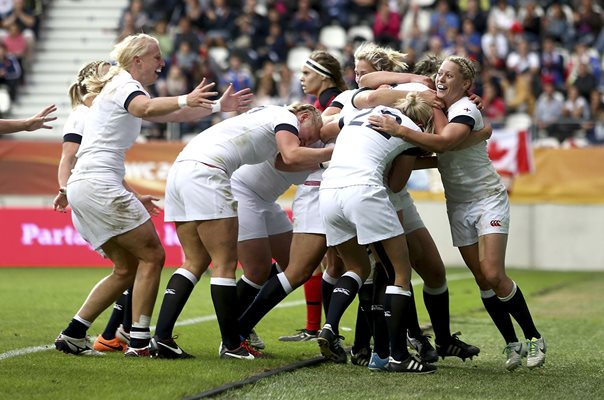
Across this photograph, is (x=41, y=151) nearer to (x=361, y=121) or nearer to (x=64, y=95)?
(x=64, y=95)

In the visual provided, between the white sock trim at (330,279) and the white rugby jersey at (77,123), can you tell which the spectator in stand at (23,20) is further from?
the white sock trim at (330,279)

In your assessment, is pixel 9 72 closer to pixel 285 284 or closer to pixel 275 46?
pixel 275 46

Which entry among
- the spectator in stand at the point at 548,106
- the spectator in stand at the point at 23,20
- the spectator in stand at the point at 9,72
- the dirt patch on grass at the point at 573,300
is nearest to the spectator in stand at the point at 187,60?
the spectator in stand at the point at 9,72

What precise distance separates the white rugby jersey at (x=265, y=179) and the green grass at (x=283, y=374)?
1217 mm

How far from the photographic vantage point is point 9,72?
75.5 feet

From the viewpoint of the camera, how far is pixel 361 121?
773cm

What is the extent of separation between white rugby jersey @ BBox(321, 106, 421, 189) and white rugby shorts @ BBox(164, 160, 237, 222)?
0.70m

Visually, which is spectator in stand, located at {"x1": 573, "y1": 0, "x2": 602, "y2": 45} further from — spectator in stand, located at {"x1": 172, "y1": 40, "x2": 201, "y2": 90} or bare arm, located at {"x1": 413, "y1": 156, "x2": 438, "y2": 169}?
bare arm, located at {"x1": 413, "y1": 156, "x2": 438, "y2": 169}

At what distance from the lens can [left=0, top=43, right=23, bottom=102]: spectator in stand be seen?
900 inches

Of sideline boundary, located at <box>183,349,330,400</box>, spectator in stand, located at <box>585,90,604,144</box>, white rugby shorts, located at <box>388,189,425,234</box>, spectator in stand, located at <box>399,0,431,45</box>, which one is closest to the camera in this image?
sideline boundary, located at <box>183,349,330,400</box>

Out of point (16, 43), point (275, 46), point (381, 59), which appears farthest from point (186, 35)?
point (381, 59)

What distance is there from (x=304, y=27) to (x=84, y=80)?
Result: 15048 millimetres

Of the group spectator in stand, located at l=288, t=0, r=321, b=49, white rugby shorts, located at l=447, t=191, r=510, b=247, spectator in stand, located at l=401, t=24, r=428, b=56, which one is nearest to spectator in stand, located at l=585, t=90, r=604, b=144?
spectator in stand, located at l=401, t=24, r=428, b=56

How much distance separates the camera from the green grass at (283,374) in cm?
676
